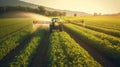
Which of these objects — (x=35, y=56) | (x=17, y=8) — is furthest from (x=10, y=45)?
(x=17, y=8)

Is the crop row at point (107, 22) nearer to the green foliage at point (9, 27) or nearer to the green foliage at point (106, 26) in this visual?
the green foliage at point (106, 26)

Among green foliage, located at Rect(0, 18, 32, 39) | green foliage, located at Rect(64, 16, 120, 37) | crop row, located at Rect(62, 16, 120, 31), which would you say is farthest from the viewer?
crop row, located at Rect(62, 16, 120, 31)

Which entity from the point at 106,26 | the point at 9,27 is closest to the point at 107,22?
the point at 106,26

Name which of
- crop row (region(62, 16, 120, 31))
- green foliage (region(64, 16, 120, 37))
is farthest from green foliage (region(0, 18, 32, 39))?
crop row (region(62, 16, 120, 31))

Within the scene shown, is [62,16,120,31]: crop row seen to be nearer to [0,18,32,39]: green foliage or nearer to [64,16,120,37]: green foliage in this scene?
[64,16,120,37]: green foliage

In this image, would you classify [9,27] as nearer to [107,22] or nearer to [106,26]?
[106,26]

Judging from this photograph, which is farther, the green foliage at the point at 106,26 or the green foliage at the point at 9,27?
the green foliage at the point at 9,27

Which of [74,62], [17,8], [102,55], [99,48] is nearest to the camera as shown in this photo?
[74,62]

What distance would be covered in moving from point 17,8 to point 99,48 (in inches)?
2851

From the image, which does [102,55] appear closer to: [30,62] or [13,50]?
[30,62]

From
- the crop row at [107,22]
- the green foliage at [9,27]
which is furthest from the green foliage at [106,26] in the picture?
the green foliage at [9,27]

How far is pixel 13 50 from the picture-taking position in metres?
17.7

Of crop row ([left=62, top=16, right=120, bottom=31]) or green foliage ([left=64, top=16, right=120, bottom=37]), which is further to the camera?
crop row ([left=62, top=16, right=120, bottom=31])

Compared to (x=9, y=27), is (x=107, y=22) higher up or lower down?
higher up
